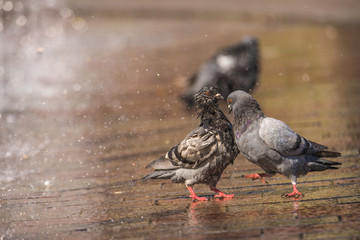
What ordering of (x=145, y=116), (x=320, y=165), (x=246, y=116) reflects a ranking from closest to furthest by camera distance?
1. (x=246, y=116)
2. (x=320, y=165)
3. (x=145, y=116)

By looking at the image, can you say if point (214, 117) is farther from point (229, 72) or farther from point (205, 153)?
point (229, 72)

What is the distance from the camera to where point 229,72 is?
413 inches

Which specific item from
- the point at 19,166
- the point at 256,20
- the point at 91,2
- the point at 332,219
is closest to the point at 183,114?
the point at 19,166

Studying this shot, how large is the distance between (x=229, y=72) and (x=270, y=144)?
523 centimetres

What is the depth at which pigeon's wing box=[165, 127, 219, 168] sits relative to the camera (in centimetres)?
555

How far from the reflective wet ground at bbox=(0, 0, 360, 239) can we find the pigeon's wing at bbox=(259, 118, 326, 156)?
0.36m

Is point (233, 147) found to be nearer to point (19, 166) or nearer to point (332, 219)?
point (332, 219)

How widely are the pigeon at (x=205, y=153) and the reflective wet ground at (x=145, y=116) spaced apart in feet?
0.60

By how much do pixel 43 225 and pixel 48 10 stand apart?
1728cm

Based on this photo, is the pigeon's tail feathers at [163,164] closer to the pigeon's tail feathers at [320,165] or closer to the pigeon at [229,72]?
the pigeon's tail feathers at [320,165]

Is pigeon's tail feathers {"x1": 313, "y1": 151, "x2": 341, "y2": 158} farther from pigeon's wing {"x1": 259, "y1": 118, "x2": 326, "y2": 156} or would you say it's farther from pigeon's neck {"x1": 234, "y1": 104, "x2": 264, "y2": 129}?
pigeon's neck {"x1": 234, "y1": 104, "x2": 264, "y2": 129}

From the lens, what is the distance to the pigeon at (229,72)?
404 inches

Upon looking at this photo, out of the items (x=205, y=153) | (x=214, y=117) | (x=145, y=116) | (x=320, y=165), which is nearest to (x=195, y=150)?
(x=205, y=153)

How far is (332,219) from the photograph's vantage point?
4.61m
